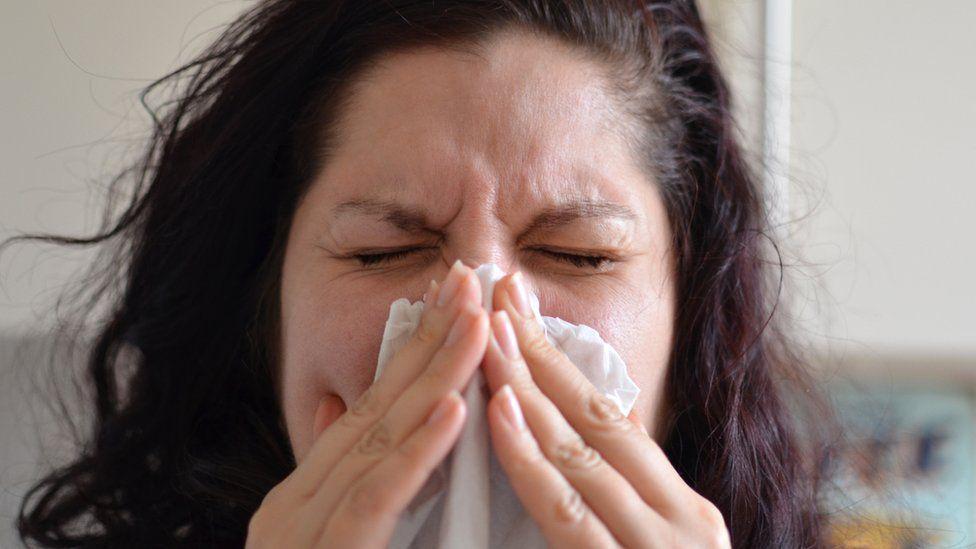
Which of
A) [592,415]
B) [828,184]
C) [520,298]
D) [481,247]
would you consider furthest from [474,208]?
[828,184]

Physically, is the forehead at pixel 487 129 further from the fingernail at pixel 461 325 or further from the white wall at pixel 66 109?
the white wall at pixel 66 109

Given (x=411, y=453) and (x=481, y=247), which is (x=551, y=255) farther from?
(x=411, y=453)

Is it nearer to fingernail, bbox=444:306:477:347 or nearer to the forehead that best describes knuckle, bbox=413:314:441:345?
fingernail, bbox=444:306:477:347

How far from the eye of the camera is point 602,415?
32.8 inches

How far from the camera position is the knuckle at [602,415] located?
83 centimetres

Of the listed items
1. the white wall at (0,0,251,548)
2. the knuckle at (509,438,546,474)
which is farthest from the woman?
the white wall at (0,0,251,548)

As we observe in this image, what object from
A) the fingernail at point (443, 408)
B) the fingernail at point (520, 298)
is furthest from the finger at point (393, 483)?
the fingernail at point (520, 298)

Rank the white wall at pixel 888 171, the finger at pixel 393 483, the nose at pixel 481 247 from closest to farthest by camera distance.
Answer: the finger at pixel 393 483
the nose at pixel 481 247
the white wall at pixel 888 171

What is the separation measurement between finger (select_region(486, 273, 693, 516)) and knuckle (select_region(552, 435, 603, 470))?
0.02m

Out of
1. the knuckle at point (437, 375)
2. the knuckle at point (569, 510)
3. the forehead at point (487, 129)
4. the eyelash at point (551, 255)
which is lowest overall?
the knuckle at point (569, 510)

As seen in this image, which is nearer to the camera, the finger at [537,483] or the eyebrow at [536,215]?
the finger at [537,483]

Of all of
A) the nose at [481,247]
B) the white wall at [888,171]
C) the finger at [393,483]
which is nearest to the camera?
the finger at [393,483]

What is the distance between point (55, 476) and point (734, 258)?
3.22ft

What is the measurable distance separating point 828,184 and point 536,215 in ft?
2.55
